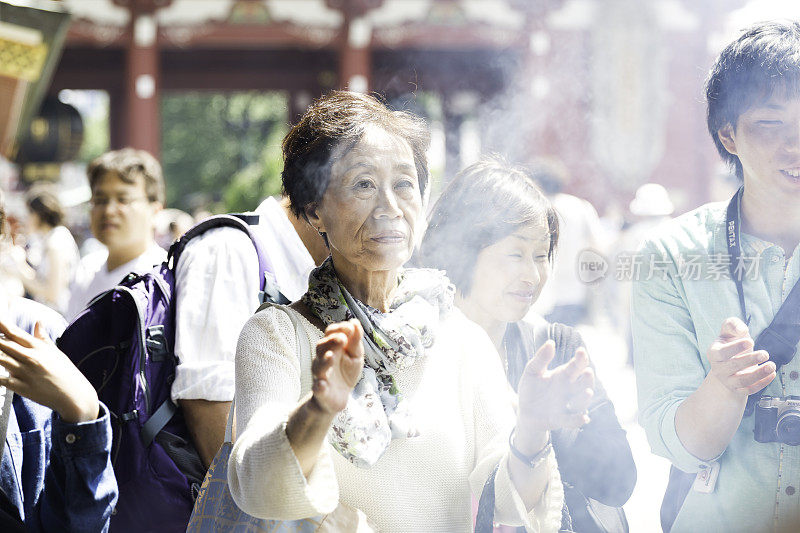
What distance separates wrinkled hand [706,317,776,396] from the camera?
3.90 ft

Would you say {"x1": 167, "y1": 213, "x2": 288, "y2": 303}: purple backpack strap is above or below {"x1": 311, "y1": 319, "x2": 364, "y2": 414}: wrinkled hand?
above

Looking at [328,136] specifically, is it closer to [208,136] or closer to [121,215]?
[121,215]

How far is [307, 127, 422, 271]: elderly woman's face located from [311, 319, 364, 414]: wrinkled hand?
29 cm

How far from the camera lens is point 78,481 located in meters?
1.48

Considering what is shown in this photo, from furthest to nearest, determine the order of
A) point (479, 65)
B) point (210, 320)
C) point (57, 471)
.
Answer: point (479, 65)
point (210, 320)
point (57, 471)

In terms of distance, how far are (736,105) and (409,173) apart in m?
0.56

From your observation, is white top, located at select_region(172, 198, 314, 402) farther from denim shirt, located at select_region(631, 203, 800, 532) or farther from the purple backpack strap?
denim shirt, located at select_region(631, 203, 800, 532)

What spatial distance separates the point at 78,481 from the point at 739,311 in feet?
3.82

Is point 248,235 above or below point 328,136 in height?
below

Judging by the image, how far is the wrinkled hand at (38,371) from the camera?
1.34m

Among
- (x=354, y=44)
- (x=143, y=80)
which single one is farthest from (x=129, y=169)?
(x=143, y=80)

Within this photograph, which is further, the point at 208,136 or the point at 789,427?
the point at 208,136

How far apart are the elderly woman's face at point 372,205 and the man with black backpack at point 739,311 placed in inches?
18.4

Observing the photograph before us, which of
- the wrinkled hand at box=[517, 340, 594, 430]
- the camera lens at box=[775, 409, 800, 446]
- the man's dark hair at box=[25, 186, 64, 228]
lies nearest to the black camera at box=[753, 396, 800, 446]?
the camera lens at box=[775, 409, 800, 446]
